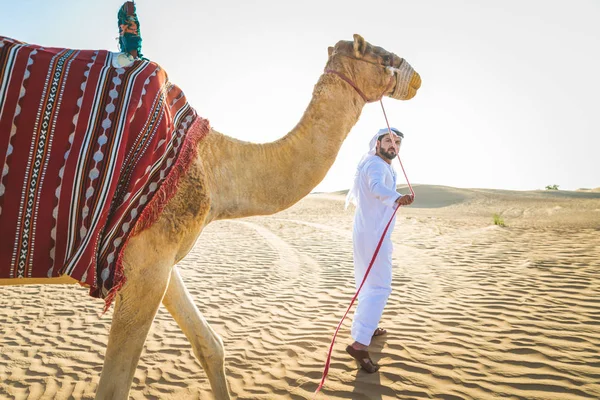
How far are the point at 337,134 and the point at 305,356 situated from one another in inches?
106

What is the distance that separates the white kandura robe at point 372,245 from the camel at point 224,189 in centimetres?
126

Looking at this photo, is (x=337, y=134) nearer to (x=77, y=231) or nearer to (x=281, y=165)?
(x=281, y=165)

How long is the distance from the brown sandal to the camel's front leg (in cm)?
239

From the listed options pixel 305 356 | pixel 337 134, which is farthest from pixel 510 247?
pixel 337 134

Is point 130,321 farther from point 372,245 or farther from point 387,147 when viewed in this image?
point 387,147

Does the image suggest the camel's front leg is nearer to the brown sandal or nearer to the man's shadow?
the man's shadow

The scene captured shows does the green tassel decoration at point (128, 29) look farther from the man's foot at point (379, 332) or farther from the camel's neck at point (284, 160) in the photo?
the man's foot at point (379, 332)

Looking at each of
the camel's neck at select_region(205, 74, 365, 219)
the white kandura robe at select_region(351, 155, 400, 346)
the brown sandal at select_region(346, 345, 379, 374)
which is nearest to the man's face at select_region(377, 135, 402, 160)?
the white kandura robe at select_region(351, 155, 400, 346)

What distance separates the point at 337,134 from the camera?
2.57m

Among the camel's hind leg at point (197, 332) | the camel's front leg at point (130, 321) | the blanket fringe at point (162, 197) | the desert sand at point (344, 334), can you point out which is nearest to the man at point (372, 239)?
the desert sand at point (344, 334)

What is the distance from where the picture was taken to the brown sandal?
3680 millimetres

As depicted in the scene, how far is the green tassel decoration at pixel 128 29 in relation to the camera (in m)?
2.66

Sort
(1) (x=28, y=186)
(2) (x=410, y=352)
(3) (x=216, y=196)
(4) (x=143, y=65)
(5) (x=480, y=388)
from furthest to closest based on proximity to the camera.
Result: (2) (x=410, y=352)
(5) (x=480, y=388)
(3) (x=216, y=196)
(4) (x=143, y=65)
(1) (x=28, y=186)

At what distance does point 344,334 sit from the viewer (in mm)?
4777
